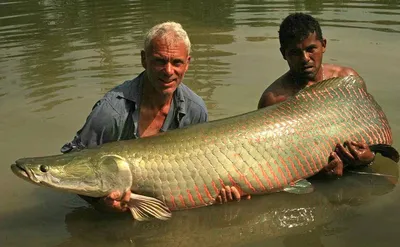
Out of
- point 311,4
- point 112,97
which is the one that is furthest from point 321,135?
point 311,4

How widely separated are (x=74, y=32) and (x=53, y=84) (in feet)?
9.95

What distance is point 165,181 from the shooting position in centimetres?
317

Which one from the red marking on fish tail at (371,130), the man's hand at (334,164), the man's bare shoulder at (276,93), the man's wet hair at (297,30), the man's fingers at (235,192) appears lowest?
the man's fingers at (235,192)

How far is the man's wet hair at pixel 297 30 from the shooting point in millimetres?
3839

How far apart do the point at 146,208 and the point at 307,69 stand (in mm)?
1646

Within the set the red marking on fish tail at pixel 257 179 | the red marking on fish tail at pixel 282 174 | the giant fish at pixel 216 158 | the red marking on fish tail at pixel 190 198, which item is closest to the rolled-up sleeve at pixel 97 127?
the giant fish at pixel 216 158

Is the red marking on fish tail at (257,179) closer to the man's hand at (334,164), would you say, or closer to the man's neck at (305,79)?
the man's hand at (334,164)

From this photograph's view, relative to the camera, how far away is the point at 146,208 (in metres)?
3.17

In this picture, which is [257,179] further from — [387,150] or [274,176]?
[387,150]

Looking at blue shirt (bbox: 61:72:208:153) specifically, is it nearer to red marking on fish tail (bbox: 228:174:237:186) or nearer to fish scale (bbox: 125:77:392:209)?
fish scale (bbox: 125:77:392:209)

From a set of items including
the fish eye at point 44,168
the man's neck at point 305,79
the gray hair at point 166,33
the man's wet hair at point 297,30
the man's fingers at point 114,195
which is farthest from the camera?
the man's neck at point 305,79

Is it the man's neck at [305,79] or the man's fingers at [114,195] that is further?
the man's neck at [305,79]

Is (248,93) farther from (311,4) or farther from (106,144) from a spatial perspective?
(311,4)

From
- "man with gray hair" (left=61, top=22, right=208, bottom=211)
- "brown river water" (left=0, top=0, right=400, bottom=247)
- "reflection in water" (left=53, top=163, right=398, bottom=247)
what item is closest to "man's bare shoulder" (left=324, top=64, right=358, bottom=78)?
"brown river water" (left=0, top=0, right=400, bottom=247)
